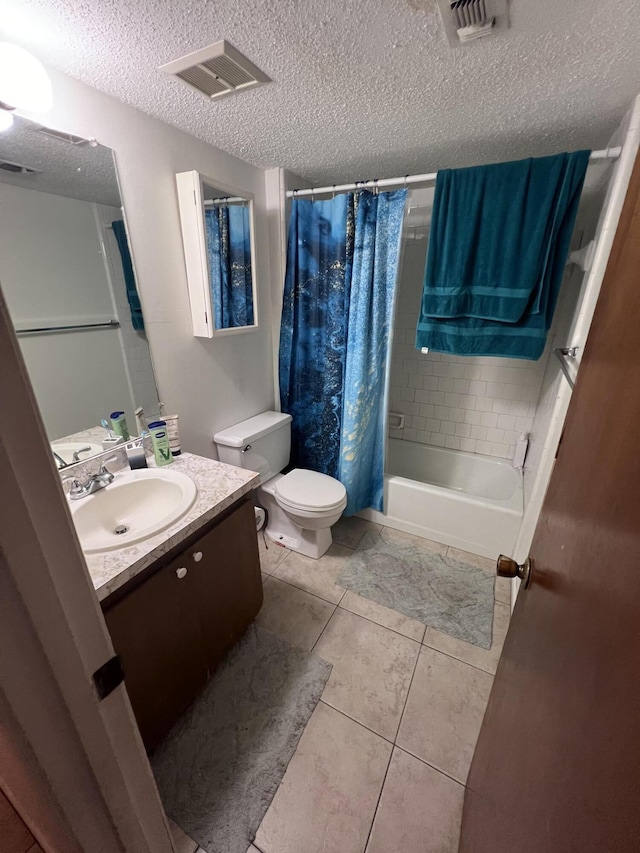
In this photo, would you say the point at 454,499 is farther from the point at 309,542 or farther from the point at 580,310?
the point at 580,310

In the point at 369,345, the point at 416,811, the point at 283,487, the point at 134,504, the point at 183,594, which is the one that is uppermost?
the point at 369,345

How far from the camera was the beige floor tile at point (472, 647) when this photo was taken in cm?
147

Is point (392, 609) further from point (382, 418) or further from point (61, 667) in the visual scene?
point (61, 667)

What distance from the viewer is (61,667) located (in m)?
0.43

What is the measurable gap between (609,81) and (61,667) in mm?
2045

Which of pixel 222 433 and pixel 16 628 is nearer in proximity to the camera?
pixel 16 628

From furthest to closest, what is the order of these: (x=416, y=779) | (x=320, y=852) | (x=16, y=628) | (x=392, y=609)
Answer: (x=392, y=609) < (x=416, y=779) < (x=320, y=852) < (x=16, y=628)

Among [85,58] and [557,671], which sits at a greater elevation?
[85,58]

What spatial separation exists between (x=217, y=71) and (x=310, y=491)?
1733 mm

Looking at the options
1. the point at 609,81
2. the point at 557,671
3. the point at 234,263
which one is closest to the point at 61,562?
the point at 557,671

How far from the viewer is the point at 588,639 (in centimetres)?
39

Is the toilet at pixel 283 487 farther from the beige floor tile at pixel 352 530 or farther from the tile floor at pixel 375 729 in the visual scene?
the tile floor at pixel 375 729

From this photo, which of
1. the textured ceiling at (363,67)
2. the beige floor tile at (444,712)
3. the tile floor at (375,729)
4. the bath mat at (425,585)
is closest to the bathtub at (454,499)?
the bath mat at (425,585)

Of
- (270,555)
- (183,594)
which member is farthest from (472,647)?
(183,594)
